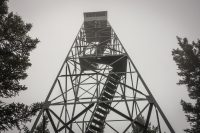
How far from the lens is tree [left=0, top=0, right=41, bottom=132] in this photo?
22.7 feet

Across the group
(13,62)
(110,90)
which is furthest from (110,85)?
(13,62)

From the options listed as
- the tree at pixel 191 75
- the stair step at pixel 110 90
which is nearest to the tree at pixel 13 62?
the stair step at pixel 110 90

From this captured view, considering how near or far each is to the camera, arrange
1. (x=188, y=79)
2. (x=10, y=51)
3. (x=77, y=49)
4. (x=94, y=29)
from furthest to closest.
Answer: (x=188, y=79) → (x=94, y=29) → (x=77, y=49) → (x=10, y=51)

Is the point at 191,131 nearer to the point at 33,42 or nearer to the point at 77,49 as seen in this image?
the point at 77,49

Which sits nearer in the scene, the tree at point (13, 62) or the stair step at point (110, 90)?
the tree at point (13, 62)

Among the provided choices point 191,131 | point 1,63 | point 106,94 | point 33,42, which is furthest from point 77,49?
point 191,131

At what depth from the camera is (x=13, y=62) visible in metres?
7.85

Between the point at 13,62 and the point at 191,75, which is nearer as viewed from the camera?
the point at 13,62

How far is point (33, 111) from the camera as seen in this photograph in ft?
24.0

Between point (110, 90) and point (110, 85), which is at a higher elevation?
point (110, 85)

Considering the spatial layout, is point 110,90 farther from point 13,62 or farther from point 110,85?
point 13,62

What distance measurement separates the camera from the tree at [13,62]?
6.93m

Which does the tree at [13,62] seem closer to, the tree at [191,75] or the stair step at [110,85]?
the stair step at [110,85]

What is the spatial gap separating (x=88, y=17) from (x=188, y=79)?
880cm
